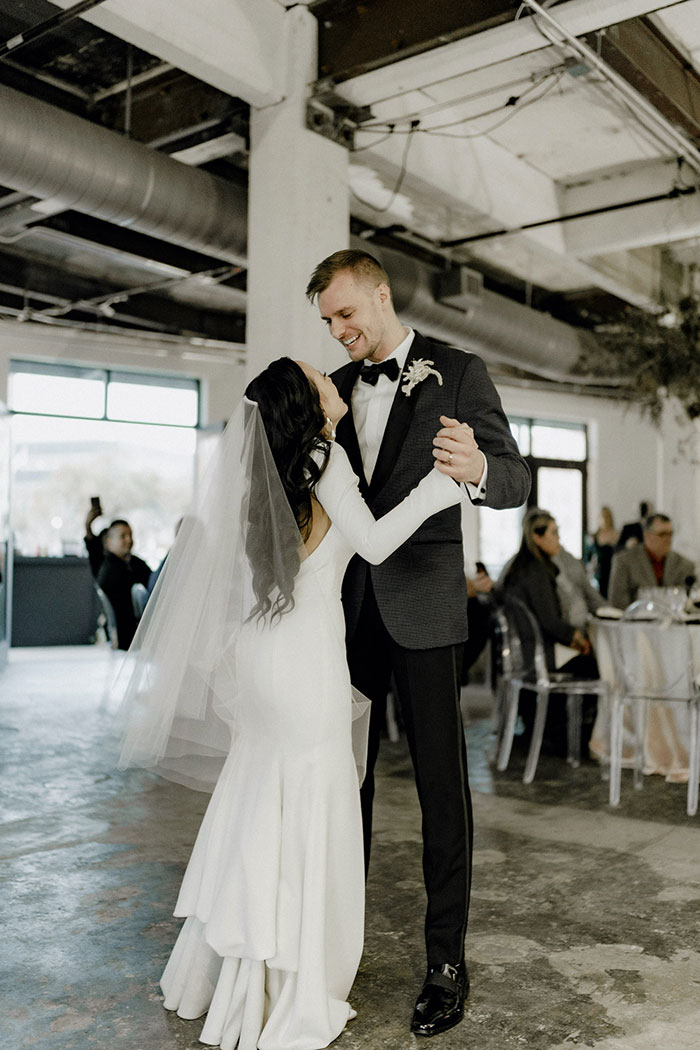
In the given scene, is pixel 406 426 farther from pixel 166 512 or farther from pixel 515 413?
pixel 515 413

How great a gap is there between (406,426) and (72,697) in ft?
18.3

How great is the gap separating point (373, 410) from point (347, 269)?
340 millimetres

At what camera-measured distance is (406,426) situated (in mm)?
2281

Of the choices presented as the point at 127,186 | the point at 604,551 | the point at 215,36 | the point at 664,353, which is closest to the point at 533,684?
Answer: the point at 127,186

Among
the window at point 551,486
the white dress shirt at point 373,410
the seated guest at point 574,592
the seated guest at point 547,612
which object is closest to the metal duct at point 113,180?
the seated guest at point 547,612

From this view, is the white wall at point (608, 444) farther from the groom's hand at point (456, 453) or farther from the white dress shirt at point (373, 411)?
the groom's hand at point (456, 453)

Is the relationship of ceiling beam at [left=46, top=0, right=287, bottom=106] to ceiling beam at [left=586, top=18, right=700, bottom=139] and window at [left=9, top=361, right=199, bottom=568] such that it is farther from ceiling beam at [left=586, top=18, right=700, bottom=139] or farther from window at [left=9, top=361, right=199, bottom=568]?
window at [left=9, top=361, right=199, bottom=568]

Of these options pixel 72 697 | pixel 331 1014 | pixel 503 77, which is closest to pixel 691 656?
pixel 331 1014

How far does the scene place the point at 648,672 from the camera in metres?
4.63

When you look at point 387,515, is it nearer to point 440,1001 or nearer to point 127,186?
point 440,1001

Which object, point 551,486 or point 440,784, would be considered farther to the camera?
point 551,486

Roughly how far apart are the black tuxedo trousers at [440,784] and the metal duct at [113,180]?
335 centimetres

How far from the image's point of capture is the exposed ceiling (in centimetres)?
440

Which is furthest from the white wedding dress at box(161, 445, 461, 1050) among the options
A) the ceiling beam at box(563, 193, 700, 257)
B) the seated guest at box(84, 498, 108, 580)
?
the ceiling beam at box(563, 193, 700, 257)
